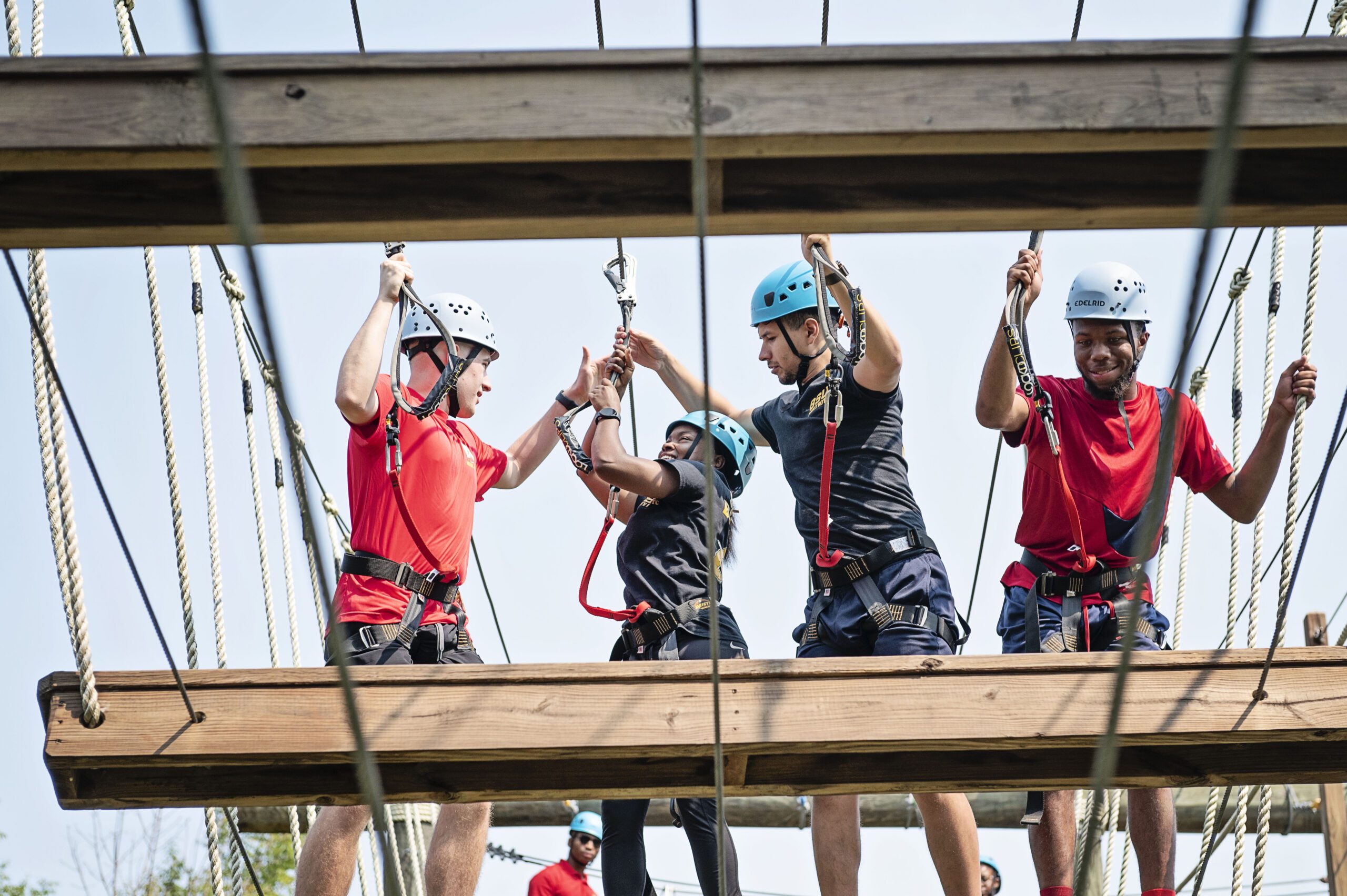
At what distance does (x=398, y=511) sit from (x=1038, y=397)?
1.55 metres

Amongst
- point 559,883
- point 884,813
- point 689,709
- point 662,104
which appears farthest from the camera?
point 884,813

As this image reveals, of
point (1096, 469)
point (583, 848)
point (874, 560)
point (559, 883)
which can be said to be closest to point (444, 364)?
point (874, 560)

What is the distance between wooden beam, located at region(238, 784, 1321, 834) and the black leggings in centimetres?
358

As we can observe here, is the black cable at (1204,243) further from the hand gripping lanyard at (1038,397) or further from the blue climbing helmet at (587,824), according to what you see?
the blue climbing helmet at (587,824)

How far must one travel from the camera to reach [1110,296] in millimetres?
3602

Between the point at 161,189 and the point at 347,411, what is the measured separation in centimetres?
132

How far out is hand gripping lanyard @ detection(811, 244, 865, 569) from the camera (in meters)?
3.01

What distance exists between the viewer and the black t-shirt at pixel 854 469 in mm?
3367

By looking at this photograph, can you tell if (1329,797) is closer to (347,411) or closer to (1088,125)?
(347,411)

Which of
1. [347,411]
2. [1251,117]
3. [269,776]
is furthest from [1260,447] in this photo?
[269,776]

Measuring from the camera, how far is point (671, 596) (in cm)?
369

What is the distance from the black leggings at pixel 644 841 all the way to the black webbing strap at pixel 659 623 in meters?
0.04

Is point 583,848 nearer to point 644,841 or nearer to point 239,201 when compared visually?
point 644,841

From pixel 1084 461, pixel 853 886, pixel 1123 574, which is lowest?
pixel 853 886
